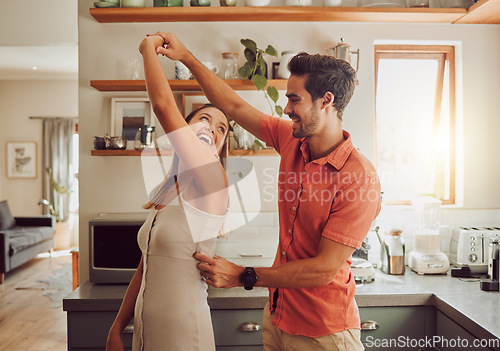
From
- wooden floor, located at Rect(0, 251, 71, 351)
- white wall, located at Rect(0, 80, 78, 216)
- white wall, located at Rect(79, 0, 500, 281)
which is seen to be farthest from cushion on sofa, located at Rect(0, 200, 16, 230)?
white wall, located at Rect(79, 0, 500, 281)

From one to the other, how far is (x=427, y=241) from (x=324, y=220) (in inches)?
57.1

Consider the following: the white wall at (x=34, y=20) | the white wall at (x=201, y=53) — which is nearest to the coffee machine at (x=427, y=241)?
the white wall at (x=201, y=53)

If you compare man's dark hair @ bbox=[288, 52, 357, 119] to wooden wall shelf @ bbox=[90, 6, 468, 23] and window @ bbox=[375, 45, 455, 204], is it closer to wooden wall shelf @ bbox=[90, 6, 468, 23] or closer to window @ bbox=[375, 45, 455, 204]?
wooden wall shelf @ bbox=[90, 6, 468, 23]

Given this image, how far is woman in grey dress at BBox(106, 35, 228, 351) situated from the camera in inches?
51.0

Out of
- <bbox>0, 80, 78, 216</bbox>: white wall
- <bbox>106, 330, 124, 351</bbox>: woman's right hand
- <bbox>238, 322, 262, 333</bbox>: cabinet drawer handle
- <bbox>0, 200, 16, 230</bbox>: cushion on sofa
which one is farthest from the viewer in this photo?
<bbox>0, 80, 78, 216</bbox>: white wall

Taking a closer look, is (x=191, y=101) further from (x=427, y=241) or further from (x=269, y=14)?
(x=427, y=241)

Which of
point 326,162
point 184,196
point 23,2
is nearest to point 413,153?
point 326,162

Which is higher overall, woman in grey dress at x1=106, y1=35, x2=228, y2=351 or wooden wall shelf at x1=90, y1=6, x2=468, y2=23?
wooden wall shelf at x1=90, y1=6, x2=468, y2=23

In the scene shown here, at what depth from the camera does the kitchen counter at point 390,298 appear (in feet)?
6.58

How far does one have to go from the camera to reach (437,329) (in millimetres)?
2146

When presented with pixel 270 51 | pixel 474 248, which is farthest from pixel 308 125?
pixel 474 248

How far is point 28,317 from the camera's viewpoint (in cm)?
438

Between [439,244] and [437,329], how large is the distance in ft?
2.18

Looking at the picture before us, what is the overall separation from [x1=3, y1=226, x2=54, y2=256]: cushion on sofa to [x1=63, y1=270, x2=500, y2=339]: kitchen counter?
420 cm
